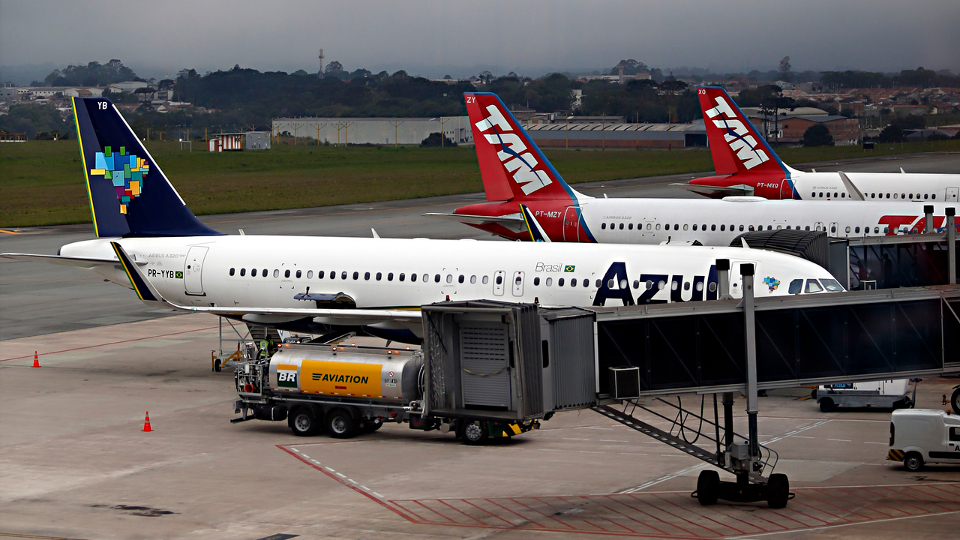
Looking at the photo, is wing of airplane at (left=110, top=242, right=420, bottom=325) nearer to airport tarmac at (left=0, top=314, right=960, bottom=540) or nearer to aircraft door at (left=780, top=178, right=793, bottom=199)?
airport tarmac at (left=0, top=314, right=960, bottom=540)

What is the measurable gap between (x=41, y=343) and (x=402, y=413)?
74.3 ft

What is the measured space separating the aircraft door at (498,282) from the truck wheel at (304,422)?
858 centimetres

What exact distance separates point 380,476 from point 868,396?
51.4 ft

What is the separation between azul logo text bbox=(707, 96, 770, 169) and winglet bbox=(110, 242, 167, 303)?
4127cm

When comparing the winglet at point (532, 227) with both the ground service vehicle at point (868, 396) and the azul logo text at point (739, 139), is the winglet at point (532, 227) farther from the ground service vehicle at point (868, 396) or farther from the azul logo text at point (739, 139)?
the ground service vehicle at point (868, 396)

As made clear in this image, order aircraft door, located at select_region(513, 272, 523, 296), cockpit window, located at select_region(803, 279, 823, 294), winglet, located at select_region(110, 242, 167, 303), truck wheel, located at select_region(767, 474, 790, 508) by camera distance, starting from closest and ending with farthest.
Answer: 1. truck wheel, located at select_region(767, 474, 790, 508)
2. cockpit window, located at select_region(803, 279, 823, 294)
3. aircraft door, located at select_region(513, 272, 523, 296)
4. winglet, located at select_region(110, 242, 167, 303)

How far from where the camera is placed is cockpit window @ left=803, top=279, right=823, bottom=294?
3438 centimetres

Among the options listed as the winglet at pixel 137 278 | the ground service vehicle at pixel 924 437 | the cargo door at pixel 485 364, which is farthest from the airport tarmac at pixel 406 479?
the winglet at pixel 137 278

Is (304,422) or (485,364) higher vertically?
(485,364)

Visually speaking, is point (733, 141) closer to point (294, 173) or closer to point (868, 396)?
point (868, 396)

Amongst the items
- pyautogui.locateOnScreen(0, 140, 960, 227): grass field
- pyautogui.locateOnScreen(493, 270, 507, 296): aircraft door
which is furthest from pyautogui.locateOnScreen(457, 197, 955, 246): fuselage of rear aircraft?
pyautogui.locateOnScreen(0, 140, 960, 227): grass field

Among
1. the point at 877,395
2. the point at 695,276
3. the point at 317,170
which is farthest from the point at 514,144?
the point at 317,170

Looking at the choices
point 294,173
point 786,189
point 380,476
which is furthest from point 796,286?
point 294,173

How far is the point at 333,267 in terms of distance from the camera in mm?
40656
